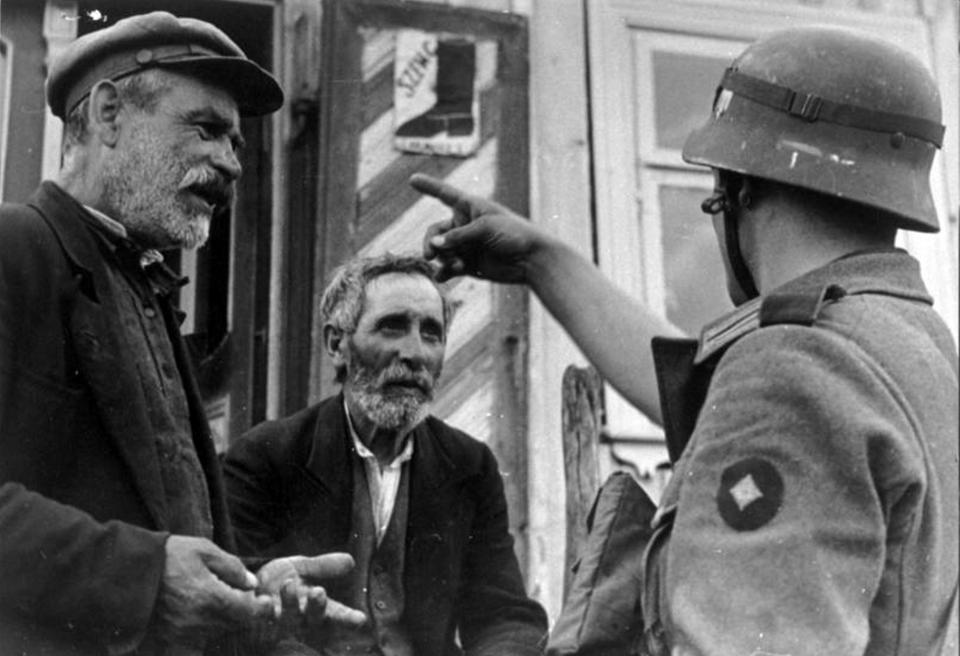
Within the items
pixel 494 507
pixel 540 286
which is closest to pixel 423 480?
pixel 494 507

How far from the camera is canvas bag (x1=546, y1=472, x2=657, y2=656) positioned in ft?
6.59

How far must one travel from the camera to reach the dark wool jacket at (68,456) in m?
2.08

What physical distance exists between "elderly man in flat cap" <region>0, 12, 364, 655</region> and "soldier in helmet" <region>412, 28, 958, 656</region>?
66cm

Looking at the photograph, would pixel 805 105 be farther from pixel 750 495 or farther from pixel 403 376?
pixel 403 376

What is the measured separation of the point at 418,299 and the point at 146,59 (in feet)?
3.69

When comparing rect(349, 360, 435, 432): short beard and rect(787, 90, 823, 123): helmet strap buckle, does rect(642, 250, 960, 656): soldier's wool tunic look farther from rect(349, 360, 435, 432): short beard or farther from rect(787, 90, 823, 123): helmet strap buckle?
rect(349, 360, 435, 432): short beard

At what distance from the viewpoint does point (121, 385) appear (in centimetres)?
222

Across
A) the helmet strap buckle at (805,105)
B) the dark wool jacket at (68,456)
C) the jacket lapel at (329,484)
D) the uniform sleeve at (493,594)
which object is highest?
the helmet strap buckle at (805,105)

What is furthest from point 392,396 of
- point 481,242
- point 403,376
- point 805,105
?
point 805,105

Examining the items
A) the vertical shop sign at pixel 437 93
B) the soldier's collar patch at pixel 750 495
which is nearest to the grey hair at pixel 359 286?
the vertical shop sign at pixel 437 93

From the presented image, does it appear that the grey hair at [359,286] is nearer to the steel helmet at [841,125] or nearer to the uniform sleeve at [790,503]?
the steel helmet at [841,125]

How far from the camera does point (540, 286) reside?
277cm

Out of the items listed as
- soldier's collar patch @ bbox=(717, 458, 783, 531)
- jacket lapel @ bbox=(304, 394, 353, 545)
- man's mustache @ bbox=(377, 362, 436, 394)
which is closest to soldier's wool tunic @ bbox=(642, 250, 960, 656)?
soldier's collar patch @ bbox=(717, 458, 783, 531)

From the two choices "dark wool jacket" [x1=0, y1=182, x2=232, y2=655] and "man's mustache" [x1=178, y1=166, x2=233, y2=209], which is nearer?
"dark wool jacket" [x1=0, y1=182, x2=232, y2=655]
